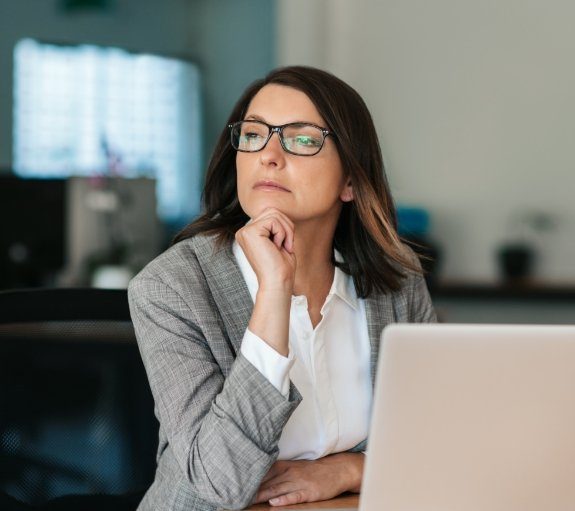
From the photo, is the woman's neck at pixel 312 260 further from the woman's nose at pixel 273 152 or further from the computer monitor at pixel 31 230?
the computer monitor at pixel 31 230

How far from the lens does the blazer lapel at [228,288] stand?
5.29 feet

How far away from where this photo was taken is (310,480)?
1489 mm

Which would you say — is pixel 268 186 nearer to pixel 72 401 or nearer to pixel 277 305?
pixel 277 305

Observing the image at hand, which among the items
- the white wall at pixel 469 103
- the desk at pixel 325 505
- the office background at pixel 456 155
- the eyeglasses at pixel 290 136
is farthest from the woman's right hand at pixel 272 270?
the white wall at pixel 469 103

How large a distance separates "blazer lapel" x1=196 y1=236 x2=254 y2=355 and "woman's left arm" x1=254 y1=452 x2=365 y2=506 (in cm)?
20

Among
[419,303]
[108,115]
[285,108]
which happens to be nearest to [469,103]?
[108,115]

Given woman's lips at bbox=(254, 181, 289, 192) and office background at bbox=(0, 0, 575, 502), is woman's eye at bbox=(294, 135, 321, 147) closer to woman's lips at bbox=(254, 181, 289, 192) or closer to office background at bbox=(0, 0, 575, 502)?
woman's lips at bbox=(254, 181, 289, 192)

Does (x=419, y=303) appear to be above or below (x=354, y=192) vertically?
below

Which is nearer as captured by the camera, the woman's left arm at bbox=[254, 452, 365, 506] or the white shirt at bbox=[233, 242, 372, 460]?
the woman's left arm at bbox=[254, 452, 365, 506]

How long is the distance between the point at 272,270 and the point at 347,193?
312mm

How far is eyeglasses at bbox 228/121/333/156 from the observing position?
166 centimetres

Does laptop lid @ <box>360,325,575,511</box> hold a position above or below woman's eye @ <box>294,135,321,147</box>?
below

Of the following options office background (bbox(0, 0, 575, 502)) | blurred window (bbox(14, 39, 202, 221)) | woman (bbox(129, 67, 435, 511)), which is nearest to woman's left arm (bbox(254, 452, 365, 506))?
woman (bbox(129, 67, 435, 511))

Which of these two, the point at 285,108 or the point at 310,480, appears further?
the point at 285,108
